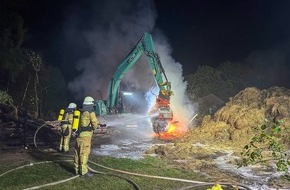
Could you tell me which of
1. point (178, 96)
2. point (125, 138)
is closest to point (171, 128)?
point (125, 138)

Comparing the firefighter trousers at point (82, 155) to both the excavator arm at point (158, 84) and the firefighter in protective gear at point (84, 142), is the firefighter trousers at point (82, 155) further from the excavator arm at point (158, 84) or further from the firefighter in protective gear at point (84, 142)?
the excavator arm at point (158, 84)

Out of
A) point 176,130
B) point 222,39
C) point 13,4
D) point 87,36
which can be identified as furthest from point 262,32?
point 13,4

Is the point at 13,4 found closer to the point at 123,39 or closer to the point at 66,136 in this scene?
the point at 123,39

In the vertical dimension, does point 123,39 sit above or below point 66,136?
above

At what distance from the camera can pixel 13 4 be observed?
69.8 feet

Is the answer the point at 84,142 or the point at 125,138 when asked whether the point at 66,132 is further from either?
the point at 125,138

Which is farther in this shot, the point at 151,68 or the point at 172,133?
the point at 172,133

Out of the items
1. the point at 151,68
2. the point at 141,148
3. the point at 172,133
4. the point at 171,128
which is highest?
the point at 151,68

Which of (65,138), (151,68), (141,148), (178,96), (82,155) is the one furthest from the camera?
(178,96)

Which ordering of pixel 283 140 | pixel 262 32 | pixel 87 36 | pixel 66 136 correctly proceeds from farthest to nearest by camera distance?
pixel 262 32, pixel 87 36, pixel 283 140, pixel 66 136

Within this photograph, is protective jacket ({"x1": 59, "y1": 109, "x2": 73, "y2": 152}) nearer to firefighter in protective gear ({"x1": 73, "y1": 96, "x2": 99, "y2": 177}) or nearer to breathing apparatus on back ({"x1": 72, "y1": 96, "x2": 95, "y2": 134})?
breathing apparatus on back ({"x1": 72, "y1": 96, "x2": 95, "y2": 134})

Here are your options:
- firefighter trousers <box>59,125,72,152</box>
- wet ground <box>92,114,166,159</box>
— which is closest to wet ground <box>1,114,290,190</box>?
wet ground <box>92,114,166,159</box>

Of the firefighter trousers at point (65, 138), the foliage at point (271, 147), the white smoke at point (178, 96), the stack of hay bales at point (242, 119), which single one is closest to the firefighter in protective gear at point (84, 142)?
the firefighter trousers at point (65, 138)

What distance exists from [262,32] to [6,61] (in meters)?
25.1
